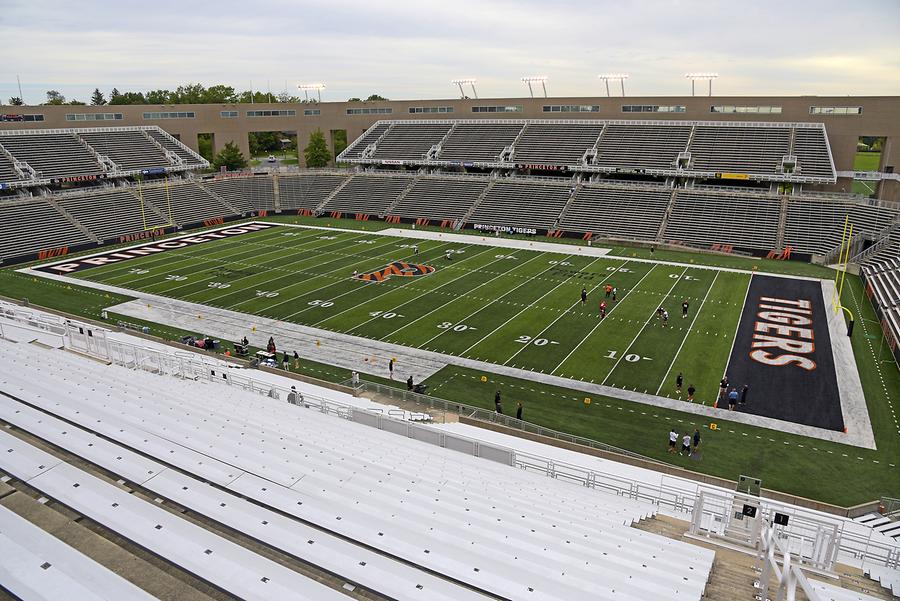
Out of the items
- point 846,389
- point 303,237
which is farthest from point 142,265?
point 846,389

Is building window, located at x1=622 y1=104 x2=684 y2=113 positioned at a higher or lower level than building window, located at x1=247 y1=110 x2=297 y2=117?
lower

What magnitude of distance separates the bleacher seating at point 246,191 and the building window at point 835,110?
5303 centimetres

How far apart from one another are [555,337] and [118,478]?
2138 centimetres

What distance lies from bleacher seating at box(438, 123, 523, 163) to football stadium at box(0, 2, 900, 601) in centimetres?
47

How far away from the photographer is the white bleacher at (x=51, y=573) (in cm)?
634

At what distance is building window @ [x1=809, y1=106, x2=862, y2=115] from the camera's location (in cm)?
5338

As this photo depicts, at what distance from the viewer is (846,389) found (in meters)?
22.7

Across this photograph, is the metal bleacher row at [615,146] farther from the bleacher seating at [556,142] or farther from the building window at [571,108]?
the building window at [571,108]

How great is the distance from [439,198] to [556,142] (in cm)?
1433

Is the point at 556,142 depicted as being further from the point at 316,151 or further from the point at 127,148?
the point at 127,148

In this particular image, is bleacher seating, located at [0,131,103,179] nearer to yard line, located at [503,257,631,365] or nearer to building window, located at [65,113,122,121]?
building window, located at [65,113,122,121]

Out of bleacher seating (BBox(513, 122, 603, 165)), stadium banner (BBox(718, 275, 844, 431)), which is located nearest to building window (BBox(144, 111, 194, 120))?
bleacher seating (BBox(513, 122, 603, 165))

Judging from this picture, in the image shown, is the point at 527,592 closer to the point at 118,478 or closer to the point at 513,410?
the point at 118,478

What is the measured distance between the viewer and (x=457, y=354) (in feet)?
85.8
